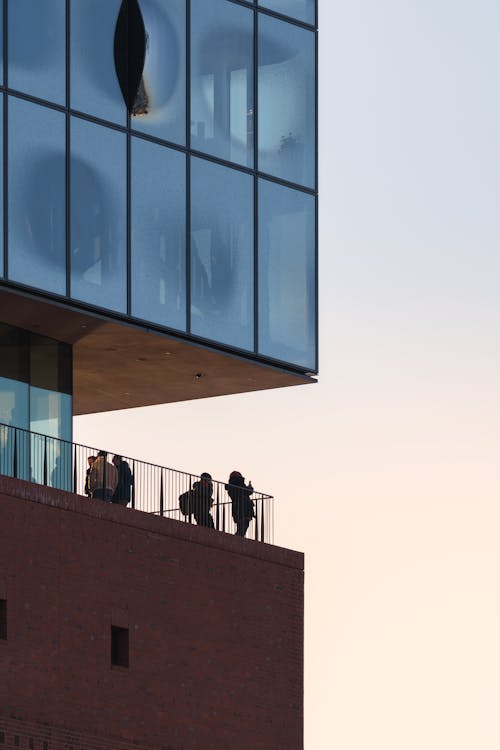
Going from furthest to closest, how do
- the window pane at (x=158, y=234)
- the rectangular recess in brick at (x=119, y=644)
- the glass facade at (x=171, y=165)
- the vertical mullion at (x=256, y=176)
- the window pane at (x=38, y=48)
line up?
the vertical mullion at (x=256, y=176), the window pane at (x=158, y=234), the glass facade at (x=171, y=165), the window pane at (x=38, y=48), the rectangular recess in brick at (x=119, y=644)

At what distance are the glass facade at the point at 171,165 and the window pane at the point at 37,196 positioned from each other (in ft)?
0.12

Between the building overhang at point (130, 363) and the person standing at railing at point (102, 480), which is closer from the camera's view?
the building overhang at point (130, 363)

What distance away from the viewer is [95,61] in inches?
2478

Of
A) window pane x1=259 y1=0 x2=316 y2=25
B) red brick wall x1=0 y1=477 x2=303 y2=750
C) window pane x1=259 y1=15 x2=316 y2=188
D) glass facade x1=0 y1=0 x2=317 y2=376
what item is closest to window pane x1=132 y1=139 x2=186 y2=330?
glass facade x1=0 y1=0 x2=317 y2=376

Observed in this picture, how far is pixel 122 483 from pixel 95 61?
8.31 meters

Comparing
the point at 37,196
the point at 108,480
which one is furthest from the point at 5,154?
the point at 108,480

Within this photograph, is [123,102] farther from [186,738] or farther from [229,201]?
[186,738]

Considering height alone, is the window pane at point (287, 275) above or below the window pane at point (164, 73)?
below

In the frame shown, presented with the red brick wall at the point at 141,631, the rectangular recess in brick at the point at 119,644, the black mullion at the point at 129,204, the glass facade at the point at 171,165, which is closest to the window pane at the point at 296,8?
the glass facade at the point at 171,165

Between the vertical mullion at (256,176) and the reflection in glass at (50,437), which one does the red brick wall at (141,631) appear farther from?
the vertical mullion at (256,176)

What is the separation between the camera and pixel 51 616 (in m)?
58.9

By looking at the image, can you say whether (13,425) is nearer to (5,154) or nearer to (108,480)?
(108,480)

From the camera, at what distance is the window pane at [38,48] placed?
6084cm

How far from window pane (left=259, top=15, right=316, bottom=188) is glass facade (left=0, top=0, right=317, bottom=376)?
0.04 meters
